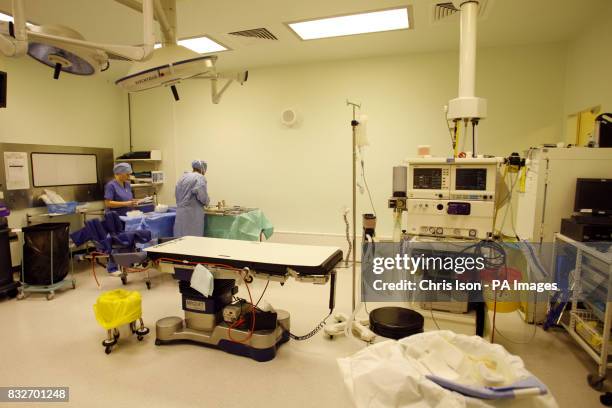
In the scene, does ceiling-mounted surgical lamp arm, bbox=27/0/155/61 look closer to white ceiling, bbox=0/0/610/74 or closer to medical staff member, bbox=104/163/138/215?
white ceiling, bbox=0/0/610/74

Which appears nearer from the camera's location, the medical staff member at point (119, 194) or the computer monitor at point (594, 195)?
the computer monitor at point (594, 195)

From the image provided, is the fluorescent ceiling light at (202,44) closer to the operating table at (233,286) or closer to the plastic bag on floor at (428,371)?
the operating table at (233,286)

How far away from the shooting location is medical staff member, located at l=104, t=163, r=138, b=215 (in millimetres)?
4348

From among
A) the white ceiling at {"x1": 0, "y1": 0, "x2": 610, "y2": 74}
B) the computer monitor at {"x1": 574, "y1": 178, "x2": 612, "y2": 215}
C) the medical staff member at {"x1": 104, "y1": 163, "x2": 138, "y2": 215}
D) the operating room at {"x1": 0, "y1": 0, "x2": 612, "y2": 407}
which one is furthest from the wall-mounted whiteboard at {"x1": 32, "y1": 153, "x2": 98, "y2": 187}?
the computer monitor at {"x1": 574, "y1": 178, "x2": 612, "y2": 215}

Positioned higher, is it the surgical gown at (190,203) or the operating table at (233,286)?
the surgical gown at (190,203)

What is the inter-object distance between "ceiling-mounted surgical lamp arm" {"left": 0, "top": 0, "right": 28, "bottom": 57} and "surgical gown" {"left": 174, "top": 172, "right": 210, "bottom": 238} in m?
2.20

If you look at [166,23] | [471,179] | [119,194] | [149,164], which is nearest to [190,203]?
[119,194]

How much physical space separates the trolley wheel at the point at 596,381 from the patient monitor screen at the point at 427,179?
1.44 metres

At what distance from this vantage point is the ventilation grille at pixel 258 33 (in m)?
3.53

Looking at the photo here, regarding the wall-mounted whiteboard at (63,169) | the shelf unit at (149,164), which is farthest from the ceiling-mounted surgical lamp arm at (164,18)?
the shelf unit at (149,164)

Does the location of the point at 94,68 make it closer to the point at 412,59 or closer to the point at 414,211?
the point at 414,211

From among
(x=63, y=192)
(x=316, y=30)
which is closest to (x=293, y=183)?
(x=316, y=30)

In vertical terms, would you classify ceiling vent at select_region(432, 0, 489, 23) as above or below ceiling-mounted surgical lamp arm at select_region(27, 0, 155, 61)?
above

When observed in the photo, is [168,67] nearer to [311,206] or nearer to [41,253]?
[41,253]
